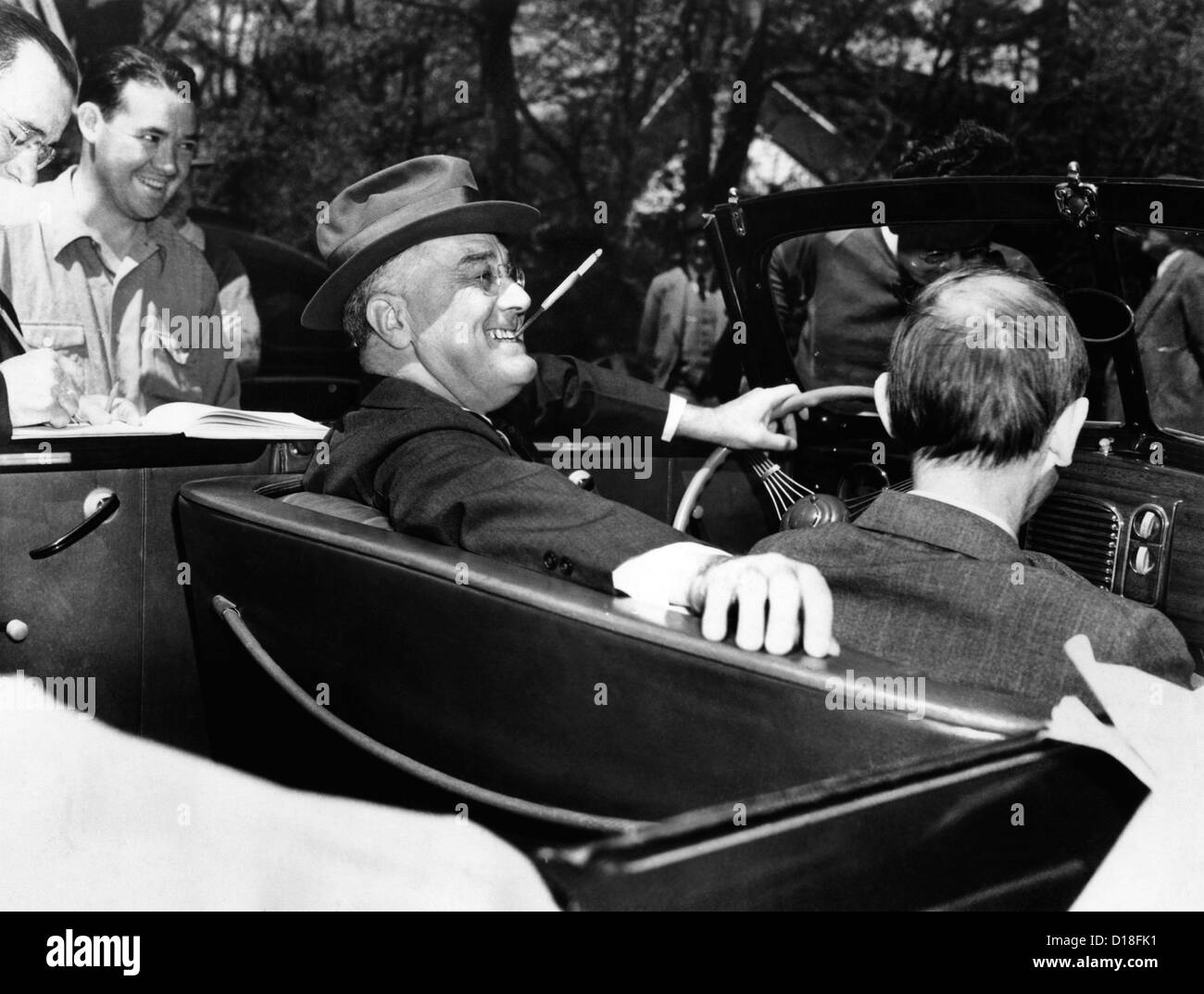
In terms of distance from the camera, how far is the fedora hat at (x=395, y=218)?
2.23 m

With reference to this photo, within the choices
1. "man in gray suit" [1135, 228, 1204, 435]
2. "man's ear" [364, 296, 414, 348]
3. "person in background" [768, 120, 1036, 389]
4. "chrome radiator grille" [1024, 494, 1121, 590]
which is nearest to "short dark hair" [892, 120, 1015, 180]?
"person in background" [768, 120, 1036, 389]

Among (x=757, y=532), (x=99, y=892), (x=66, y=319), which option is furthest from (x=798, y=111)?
(x=99, y=892)

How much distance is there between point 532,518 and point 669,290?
347 centimetres

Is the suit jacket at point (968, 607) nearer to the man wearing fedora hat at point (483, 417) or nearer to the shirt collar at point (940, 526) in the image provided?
the shirt collar at point (940, 526)

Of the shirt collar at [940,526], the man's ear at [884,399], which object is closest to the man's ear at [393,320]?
the man's ear at [884,399]

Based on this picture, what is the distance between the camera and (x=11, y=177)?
3482 mm

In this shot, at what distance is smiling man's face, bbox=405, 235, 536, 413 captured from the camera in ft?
7.31

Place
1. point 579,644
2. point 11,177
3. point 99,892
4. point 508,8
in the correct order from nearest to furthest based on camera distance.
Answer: point 579,644 < point 99,892 < point 11,177 < point 508,8

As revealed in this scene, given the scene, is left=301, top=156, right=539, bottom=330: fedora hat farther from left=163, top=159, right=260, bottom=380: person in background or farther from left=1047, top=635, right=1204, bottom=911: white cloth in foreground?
left=163, top=159, right=260, bottom=380: person in background

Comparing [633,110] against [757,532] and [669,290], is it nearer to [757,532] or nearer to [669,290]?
[669,290]

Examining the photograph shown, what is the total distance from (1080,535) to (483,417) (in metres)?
1.06

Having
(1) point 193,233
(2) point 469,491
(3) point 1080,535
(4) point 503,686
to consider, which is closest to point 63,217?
(1) point 193,233

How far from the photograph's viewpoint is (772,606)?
1232mm

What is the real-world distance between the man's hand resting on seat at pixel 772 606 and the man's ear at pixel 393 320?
112 centimetres
